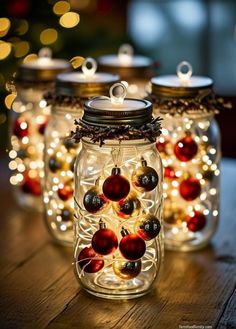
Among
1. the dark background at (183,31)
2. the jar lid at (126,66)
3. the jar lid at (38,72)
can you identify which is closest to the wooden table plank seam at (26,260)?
the jar lid at (38,72)

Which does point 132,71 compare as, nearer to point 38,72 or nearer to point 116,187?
point 38,72

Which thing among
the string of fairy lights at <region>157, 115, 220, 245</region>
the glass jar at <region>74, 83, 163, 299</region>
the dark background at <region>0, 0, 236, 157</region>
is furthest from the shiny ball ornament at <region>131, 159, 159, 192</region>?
the dark background at <region>0, 0, 236, 157</region>

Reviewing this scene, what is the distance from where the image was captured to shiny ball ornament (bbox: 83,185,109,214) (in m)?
1.23

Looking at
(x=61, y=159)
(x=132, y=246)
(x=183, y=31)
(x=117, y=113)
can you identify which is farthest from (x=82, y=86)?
(x=183, y=31)

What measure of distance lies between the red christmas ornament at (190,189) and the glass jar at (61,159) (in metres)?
0.22

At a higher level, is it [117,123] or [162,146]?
[117,123]

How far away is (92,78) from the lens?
4.92 ft

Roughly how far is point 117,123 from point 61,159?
324 mm

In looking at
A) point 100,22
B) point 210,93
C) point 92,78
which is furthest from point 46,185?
point 100,22

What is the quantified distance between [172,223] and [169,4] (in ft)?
5.79

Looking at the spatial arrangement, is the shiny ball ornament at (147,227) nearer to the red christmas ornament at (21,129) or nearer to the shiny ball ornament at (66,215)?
the shiny ball ornament at (66,215)

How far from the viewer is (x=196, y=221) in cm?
148

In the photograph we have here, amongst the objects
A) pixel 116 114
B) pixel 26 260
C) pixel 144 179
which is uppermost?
pixel 116 114

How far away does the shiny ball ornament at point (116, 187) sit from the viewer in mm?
1194
